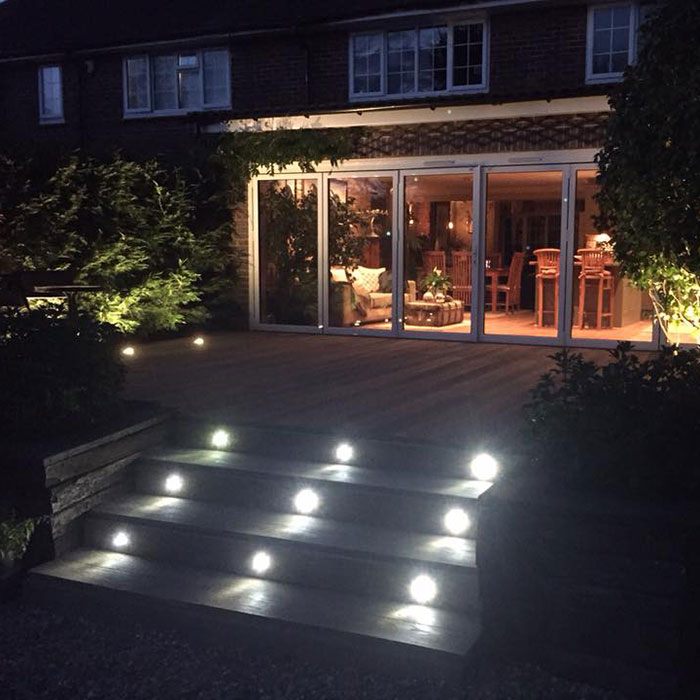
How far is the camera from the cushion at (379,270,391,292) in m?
12.1

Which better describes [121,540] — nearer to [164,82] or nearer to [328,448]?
[328,448]

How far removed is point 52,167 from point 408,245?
4723mm

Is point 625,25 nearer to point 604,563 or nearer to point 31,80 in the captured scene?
point 604,563

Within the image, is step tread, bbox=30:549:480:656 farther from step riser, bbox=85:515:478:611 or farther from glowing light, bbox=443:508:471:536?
glowing light, bbox=443:508:471:536

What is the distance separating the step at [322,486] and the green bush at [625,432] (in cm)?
70

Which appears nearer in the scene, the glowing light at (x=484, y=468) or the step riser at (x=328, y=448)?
the glowing light at (x=484, y=468)

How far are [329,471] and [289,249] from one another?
7.80 metres

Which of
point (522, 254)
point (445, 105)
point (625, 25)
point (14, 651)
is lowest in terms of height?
point (14, 651)

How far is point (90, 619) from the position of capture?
4746mm

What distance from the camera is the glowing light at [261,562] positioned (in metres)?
4.82

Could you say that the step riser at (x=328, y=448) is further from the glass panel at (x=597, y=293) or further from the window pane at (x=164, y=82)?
the window pane at (x=164, y=82)

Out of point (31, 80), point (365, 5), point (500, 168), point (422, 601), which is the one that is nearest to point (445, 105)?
point (500, 168)

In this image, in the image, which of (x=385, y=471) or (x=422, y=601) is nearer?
(x=422, y=601)

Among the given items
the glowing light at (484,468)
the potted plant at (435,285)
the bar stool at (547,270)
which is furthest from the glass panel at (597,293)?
the glowing light at (484,468)
